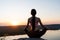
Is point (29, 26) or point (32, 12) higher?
point (32, 12)

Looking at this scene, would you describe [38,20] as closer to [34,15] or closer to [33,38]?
[34,15]

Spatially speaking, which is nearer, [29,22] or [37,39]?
[37,39]

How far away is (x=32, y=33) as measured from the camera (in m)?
6.93

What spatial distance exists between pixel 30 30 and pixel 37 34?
0.29 m

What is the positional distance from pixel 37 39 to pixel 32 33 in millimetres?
474

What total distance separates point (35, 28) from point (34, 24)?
5.1 inches

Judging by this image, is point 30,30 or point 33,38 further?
point 30,30

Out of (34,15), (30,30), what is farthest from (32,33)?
(34,15)

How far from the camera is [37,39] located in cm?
650

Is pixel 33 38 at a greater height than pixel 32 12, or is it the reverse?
pixel 32 12

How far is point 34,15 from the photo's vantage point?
23.3 ft

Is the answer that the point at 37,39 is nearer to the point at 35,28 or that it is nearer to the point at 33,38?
the point at 33,38

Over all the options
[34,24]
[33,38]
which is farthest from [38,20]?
[33,38]

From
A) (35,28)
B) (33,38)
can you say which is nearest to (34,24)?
(35,28)
